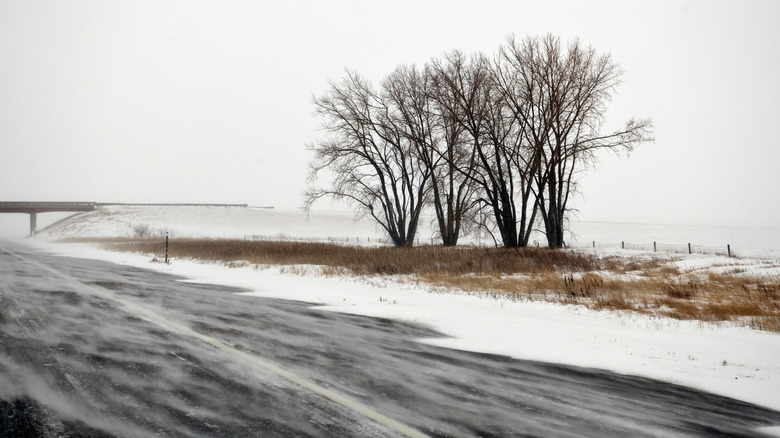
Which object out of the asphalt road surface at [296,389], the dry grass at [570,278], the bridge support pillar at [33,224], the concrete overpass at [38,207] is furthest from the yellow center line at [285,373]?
the bridge support pillar at [33,224]

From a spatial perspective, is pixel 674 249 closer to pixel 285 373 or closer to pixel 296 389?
pixel 285 373

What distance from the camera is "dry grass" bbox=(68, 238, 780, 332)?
35.6 feet

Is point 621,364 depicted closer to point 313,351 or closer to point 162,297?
point 313,351

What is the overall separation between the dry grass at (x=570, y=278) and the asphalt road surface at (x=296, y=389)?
231 inches

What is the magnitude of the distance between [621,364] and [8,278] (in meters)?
14.8

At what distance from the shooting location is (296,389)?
440 centimetres

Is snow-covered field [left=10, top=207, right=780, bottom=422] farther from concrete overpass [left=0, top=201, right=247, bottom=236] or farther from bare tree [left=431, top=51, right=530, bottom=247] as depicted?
concrete overpass [left=0, top=201, right=247, bottom=236]

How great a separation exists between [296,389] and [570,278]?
441 inches

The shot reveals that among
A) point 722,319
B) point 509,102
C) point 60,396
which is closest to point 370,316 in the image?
point 60,396

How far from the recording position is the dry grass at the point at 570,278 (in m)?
10.9

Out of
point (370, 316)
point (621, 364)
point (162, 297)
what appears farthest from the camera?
point (162, 297)

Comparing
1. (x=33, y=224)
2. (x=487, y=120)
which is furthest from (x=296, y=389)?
(x=33, y=224)

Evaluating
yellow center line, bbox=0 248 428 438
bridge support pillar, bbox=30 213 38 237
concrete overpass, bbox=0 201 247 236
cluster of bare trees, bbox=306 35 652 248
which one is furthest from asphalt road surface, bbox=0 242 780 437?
bridge support pillar, bbox=30 213 38 237

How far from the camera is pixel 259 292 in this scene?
42.0ft
